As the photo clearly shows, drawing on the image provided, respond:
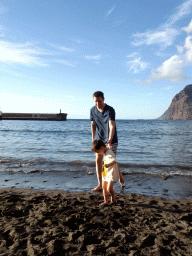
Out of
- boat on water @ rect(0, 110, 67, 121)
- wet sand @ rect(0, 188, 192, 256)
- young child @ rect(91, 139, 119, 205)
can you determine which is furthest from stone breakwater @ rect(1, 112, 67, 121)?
young child @ rect(91, 139, 119, 205)

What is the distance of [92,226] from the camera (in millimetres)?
2654

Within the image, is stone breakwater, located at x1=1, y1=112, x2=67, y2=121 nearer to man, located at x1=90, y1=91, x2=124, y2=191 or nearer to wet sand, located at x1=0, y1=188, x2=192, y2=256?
man, located at x1=90, y1=91, x2=124, y2=191

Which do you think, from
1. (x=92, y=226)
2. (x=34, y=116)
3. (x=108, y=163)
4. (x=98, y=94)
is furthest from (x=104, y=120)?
(x=34, y=116)

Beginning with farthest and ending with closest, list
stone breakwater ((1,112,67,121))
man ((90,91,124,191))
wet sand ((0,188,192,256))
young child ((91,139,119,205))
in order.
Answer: stone breakwater ((1,112,67,121)), man ((90,91,124,191)), young child ((91,139,119,205)), wet sand ((0,188,192,256))

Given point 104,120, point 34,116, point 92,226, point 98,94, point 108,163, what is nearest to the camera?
point 92,226

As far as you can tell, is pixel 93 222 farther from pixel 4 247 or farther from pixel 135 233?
pixel 4 247

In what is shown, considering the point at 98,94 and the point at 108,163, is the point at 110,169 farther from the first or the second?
the point at 98,94

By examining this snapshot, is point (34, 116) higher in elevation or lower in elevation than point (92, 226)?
higher

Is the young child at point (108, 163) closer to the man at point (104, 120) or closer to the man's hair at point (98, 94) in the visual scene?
the man at point (104, 120)

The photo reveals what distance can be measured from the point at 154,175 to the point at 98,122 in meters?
3.21

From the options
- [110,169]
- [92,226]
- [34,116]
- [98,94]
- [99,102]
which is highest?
[34,116]

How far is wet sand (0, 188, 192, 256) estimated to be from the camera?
2.18 m

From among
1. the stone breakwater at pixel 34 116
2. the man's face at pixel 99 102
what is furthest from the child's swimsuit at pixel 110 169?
the stone breakwater at pixel 34 116

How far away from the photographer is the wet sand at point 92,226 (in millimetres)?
2180
